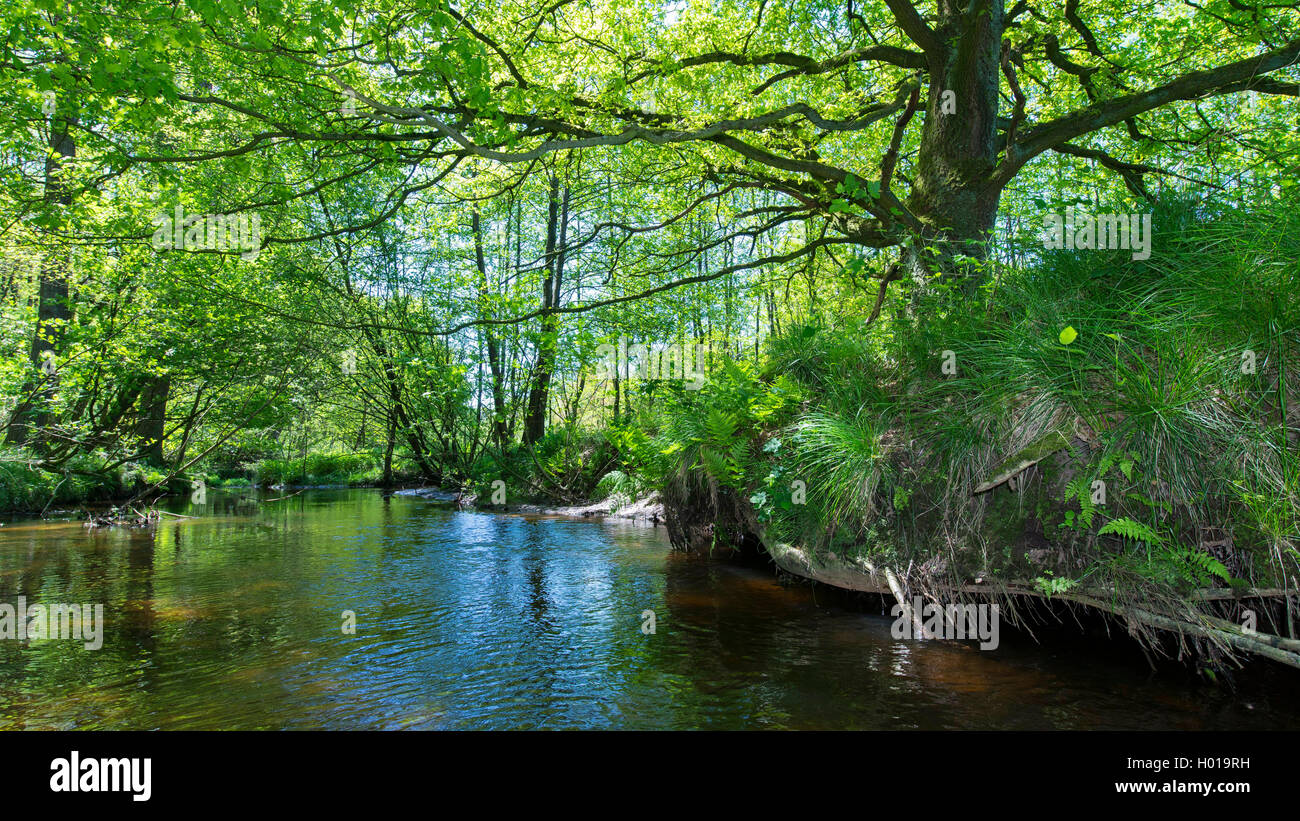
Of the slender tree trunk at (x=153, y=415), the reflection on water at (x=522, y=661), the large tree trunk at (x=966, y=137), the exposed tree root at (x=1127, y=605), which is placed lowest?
the reflection on water at (x=522, y=661)

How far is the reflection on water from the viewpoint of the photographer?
13.6 ft

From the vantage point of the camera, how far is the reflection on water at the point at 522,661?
4.13 m

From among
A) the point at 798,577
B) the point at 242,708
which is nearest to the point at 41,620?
the point at 242,708

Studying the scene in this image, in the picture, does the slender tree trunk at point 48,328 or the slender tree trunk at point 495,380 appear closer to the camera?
the slender tree trunk at point 48,328

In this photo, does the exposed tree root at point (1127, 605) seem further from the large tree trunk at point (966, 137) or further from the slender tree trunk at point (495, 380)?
the slender tree trunk at point (495, 380)

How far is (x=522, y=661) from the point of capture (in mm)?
5301

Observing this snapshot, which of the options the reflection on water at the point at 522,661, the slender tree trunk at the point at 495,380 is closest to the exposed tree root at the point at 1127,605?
the reflection on water at the point at 522,661

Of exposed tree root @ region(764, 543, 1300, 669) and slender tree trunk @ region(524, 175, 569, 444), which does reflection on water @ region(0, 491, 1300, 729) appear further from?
slender tree trunk @ region(524, 175, 569, 444)

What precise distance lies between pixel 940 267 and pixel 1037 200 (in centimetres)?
109

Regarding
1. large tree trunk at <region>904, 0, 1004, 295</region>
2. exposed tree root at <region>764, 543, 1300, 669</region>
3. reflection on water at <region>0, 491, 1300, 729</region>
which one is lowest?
reflection on water at <region>0, 491, 1300, 729</region>

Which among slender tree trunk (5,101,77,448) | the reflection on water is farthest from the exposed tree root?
slender tree trunk (5,101,77,448)

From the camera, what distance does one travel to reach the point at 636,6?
965 centimetres
